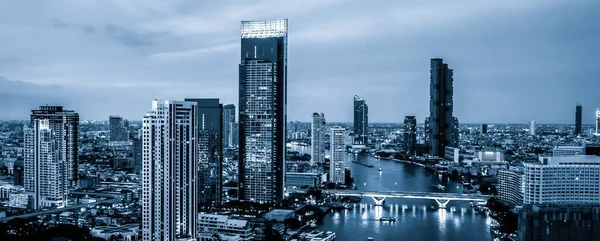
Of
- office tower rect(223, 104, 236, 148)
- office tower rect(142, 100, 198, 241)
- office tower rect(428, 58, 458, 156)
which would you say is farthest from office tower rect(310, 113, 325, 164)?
office tower rect(142, 100, 198, 241)

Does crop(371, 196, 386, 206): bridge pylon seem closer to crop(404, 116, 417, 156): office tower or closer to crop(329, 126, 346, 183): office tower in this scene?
crop(329, 126, 346, 183): office tower

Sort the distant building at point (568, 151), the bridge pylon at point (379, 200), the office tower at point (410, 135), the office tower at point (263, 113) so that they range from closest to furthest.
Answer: the office tower at point (263, 113)
the bridge pylon at point (379, 200)
the distant building at point (568, 151)
the office tower at point (410, 135)

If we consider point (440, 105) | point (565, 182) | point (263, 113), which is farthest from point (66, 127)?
point (440, 105)

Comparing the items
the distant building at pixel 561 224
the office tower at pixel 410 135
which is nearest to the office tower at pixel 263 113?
the distant building at pixel 561 224

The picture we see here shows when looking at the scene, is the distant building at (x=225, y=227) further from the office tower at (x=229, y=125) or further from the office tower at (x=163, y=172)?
the office tower at (x=229, y=125)

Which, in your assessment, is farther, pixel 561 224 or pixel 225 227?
pixel 225 227

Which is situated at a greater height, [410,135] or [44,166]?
[410,135]

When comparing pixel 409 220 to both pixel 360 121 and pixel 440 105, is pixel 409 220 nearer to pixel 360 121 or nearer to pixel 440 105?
pixel 440 105
